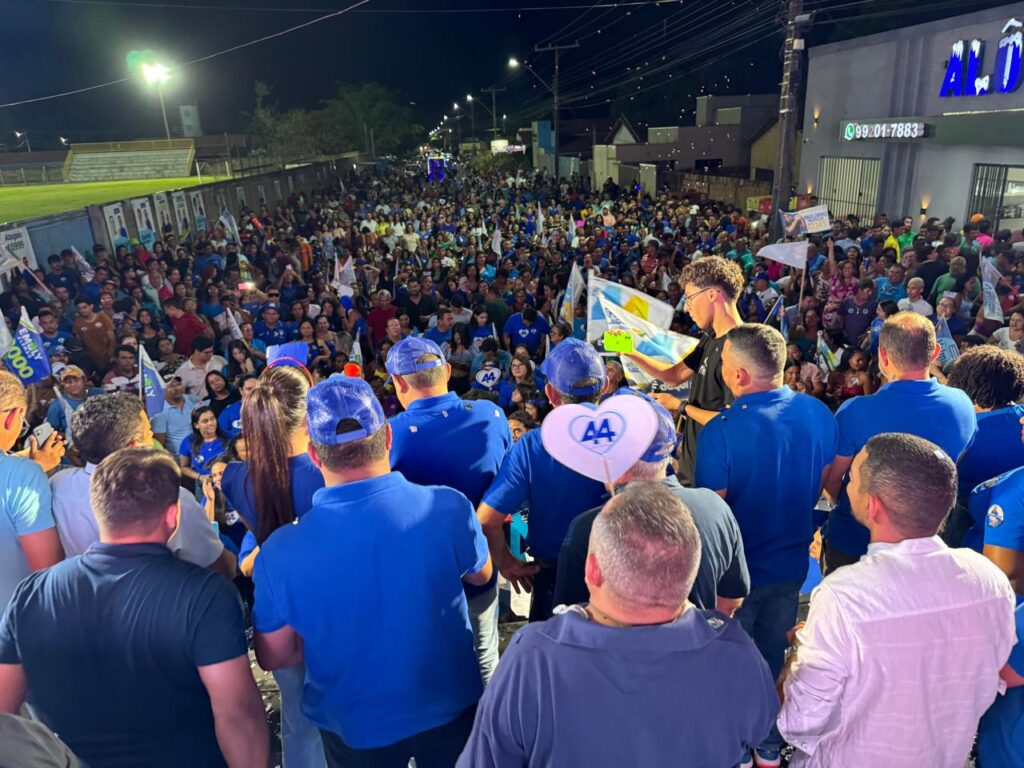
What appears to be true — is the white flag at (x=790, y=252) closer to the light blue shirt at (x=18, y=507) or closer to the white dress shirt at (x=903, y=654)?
the white dress shirt at (x=903, y=654)

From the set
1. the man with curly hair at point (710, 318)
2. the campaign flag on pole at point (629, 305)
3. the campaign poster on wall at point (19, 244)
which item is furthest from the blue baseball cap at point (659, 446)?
the campaign poster on wall at point (19, 244)

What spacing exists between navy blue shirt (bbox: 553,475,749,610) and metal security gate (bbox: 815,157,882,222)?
67.5ft

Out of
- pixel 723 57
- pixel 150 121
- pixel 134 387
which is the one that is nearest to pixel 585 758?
pixel 134 387

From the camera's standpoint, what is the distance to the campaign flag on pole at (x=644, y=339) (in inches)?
194

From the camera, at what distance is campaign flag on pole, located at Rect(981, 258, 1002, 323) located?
6781 millimetres

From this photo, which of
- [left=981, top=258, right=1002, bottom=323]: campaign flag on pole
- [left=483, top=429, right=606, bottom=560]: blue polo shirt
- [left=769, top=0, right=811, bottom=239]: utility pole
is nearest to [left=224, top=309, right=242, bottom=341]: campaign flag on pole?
[left=483, top=429, right=606, bottom=560]: blue polo shirt

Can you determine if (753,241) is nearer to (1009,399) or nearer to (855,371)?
(855,371)

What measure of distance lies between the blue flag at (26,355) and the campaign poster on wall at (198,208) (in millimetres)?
15143

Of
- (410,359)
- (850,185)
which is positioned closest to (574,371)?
(410,359)

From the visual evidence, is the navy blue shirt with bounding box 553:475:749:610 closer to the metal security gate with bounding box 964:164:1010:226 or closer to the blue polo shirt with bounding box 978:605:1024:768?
the blue polo shirt with bounding box 978:605:1024:768

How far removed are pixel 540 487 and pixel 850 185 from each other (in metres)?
21.9

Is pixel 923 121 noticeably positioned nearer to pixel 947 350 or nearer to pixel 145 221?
pixel 947 350

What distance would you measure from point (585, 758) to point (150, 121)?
85.2 metres

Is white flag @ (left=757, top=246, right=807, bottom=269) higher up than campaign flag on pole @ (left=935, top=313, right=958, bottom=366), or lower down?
higher up
